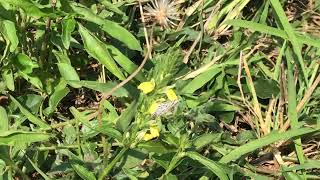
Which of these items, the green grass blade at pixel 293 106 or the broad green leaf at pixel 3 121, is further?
the green grass blade at pixel 293 106

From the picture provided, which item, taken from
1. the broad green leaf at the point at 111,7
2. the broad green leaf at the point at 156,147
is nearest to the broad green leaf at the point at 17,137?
the broad green leaf at the point at 156,147

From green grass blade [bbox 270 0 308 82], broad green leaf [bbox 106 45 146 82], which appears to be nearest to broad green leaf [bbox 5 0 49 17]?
broad green leaf [bbox 106 45 146 82]

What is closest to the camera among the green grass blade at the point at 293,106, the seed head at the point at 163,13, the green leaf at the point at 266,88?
the green grass blade at the point at 293,106

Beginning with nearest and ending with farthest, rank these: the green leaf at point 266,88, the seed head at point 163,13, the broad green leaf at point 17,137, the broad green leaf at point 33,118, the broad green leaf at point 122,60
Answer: the broad green leaf at point 17,137 < the broad green leaf at point 33,118 < the broad green leaf at point 122,60 < the green leaf at point 266,88 < the seed head at point 163,13

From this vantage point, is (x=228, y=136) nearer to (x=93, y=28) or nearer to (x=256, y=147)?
(x=256, y=147)

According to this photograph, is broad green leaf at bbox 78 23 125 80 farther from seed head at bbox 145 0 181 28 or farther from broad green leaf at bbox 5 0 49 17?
seed head at bbox 145 0 181 28

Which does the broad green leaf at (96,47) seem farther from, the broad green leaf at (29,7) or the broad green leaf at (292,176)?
the broad green leaf at (292,176)

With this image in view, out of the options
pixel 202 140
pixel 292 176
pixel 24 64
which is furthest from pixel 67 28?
pixel 292 176

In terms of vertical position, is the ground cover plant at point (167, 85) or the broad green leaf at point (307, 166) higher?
the ground cover plant at point (167, 85)
